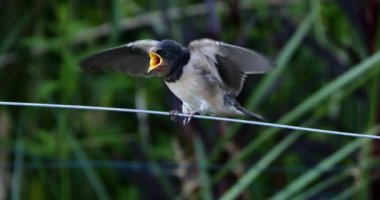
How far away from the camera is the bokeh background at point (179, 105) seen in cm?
288

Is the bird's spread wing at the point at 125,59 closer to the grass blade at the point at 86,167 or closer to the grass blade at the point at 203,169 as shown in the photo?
the grass blade at the point at 203,169

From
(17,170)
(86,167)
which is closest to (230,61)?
(86,167)

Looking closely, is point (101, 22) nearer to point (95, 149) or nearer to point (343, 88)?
point (95, 149)

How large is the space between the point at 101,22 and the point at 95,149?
1.38ft

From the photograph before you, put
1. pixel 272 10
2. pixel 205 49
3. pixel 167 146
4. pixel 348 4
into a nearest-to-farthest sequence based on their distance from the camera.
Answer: pixel 205 49
pixel 348 4
pixel 272 10
pixel 167 146

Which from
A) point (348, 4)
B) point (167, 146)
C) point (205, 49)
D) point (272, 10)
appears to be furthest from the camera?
point (167, 146)

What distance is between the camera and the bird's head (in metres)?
2.09

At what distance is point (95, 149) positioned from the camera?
3469 millimetres

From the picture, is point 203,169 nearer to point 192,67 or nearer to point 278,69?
point 278,69

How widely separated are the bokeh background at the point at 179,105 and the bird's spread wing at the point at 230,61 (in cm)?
44

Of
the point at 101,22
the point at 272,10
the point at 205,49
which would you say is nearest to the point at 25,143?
the point at 101,22

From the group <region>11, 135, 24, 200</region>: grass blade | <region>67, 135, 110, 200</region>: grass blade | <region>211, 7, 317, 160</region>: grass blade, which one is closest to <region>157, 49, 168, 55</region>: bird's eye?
<region>211, 7, 317, 160</region>: grass blade

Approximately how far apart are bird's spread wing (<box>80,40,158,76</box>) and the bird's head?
5cm

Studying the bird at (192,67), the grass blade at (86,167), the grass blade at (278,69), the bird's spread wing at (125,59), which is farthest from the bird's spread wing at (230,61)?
the grass blade at (86,167)
